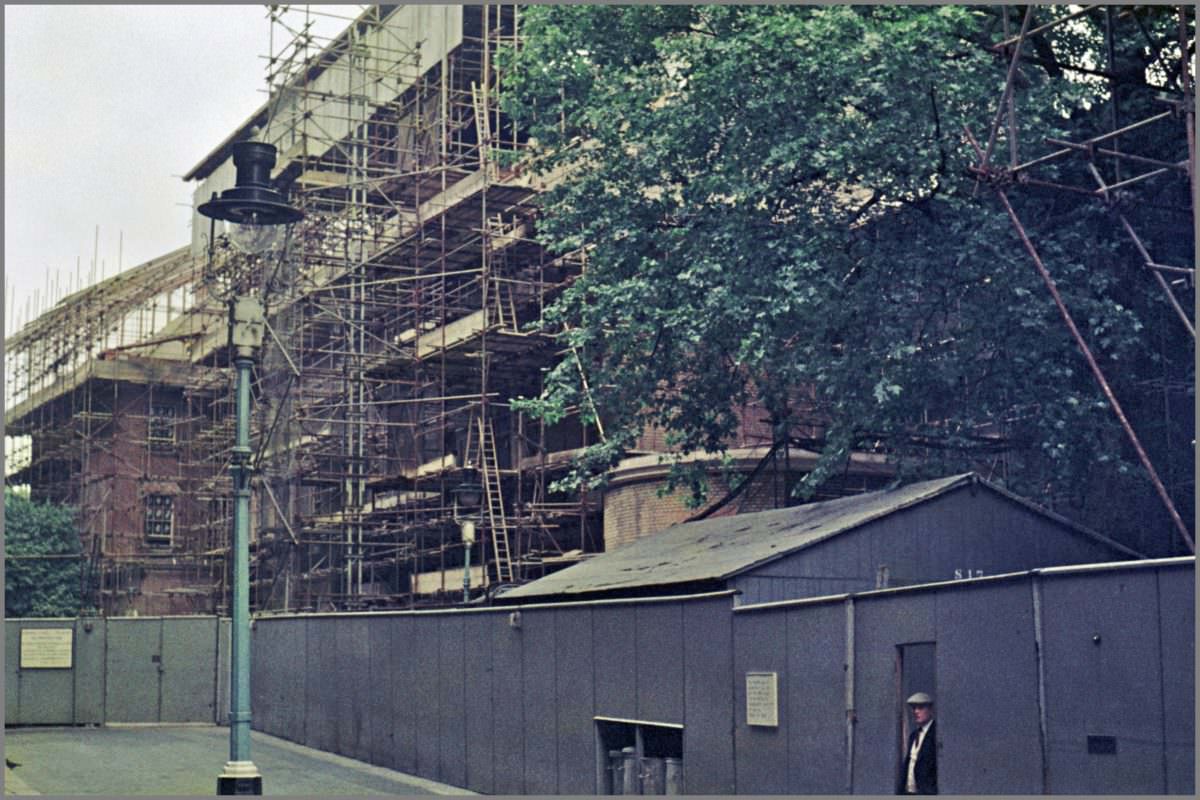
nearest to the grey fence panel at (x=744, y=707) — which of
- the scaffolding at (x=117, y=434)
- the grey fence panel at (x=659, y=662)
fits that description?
the grey fence panel at (x=659, y=662)

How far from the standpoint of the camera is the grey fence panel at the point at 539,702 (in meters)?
21.7

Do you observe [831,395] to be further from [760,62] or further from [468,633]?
[468,633]

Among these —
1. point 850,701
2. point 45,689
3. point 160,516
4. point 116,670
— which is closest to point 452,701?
point 850,701

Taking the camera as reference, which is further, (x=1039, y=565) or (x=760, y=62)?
(x=760, y=62)

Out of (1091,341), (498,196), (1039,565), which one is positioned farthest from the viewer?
(498,196)

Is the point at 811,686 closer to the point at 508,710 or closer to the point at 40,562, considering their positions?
the point at 508,710

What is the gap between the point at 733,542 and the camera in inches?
881

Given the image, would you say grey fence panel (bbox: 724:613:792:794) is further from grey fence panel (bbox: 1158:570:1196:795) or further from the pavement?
the pavement

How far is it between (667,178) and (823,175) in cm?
351

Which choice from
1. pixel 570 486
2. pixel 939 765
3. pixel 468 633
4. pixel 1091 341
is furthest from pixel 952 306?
pixel 939 765

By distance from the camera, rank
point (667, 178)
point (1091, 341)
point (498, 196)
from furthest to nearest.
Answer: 1. point (498, 196)
2. point (667, 178)
3. point (1091, 341)

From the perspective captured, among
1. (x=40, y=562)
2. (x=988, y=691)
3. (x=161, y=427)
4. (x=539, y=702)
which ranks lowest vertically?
(x=539, y=702)

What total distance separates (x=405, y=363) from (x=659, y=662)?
23.9 m

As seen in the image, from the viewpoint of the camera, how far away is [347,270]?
43.8m
